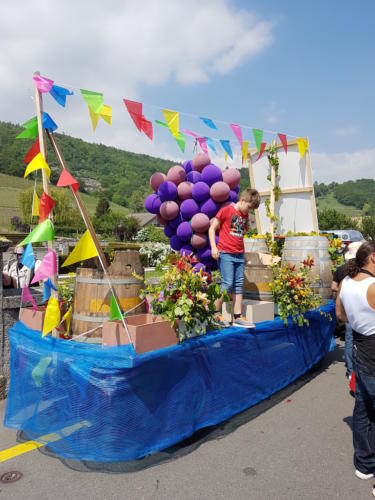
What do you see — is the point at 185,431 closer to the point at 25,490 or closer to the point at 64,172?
the point at 25,490

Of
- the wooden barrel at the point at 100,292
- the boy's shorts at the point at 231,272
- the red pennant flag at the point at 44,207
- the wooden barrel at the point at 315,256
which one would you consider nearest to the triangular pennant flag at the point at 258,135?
the wooden barrel at the point at 315,256

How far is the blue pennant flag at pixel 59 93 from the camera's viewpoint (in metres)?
3.18

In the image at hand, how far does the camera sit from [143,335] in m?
2.71

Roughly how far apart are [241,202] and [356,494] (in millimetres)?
2598

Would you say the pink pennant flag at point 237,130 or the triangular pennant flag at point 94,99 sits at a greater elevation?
the pink pennant flag at point 237,130

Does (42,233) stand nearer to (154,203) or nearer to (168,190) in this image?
(168,190)

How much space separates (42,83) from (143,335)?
82.4 inches

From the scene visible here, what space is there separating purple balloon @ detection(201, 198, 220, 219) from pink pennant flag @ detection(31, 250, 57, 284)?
5139mm

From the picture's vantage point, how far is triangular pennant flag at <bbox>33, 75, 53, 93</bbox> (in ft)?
9.92

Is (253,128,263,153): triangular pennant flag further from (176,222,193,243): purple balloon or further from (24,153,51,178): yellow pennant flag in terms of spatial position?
(24,153,51,178): yellow pennant flag

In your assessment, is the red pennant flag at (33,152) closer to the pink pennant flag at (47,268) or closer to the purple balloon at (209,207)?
the pink pennant flag at (47,268)

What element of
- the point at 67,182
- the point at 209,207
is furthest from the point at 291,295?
the point at 209,207

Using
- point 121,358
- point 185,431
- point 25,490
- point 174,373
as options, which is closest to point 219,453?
point 185,431

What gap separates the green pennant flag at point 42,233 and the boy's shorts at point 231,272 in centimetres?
169
